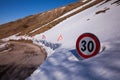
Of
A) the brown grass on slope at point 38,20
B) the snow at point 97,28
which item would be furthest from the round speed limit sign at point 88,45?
the brown grass on slope at point 38,20

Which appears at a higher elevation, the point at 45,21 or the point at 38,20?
the point at 38,20

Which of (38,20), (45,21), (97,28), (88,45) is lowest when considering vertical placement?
(97,28)

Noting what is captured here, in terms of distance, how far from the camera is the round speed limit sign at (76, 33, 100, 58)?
3.95m

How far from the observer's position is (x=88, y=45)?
4191mm

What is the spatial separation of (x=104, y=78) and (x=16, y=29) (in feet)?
276

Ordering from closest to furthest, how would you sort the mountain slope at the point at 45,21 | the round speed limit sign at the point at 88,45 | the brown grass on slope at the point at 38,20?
the round speed limit sign at the point at 88,45
the mountain slope at the point at 45,21
the brown grass on slope at the point at 38,20

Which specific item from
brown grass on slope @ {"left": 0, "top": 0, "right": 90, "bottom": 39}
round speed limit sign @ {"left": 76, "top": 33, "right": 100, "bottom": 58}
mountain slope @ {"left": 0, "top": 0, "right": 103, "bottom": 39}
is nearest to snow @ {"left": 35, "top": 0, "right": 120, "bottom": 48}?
round speed limit sign @ {"left": 76, "top": 33, "right": 100, "bottom": 58}

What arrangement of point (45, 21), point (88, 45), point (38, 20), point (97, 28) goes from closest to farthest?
point (88, 45) → point (97, 28) → point (45, 21) → point (38, 20)

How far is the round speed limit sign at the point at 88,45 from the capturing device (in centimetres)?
395

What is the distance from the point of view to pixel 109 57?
12.3 ft

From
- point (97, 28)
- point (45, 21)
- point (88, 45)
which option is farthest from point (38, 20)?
point (88, 45)

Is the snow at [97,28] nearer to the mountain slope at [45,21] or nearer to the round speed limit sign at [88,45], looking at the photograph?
the round speed limit sign at [88,45]

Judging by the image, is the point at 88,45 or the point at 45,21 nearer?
the point at 88,45

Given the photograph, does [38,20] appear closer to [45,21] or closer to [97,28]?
[45,21]
